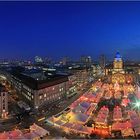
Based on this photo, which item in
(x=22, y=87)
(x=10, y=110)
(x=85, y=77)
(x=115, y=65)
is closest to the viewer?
(x=10, y=110)

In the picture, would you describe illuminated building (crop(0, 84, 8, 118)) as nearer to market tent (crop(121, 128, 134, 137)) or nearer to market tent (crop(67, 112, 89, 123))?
market tent (crop(67, 112, 89, 123))

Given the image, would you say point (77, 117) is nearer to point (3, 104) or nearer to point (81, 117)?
point (81, 117)

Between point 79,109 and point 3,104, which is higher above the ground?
point 3,104

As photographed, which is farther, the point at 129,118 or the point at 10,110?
the point at 10,110

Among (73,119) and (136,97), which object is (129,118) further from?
(136,97)

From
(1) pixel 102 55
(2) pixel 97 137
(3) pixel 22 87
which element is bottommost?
(2) pixel 97 137

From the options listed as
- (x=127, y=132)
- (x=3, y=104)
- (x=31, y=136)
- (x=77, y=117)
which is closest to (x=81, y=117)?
(x=77, y=117)

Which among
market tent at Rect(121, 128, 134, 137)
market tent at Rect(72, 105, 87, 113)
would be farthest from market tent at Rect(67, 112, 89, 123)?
market tent at Rect(121, 128, 134, 137)


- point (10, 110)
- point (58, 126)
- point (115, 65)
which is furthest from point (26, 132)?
point (115, 65)

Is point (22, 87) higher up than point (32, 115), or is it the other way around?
point (22, 87)

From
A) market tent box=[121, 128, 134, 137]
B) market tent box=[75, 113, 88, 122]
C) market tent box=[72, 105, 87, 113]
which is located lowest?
market tent box=[121, 128, 134, 137]

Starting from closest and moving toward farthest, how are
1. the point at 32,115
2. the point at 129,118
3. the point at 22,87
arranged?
the point at 129,118
the point at 32,115
the point at 22,87
